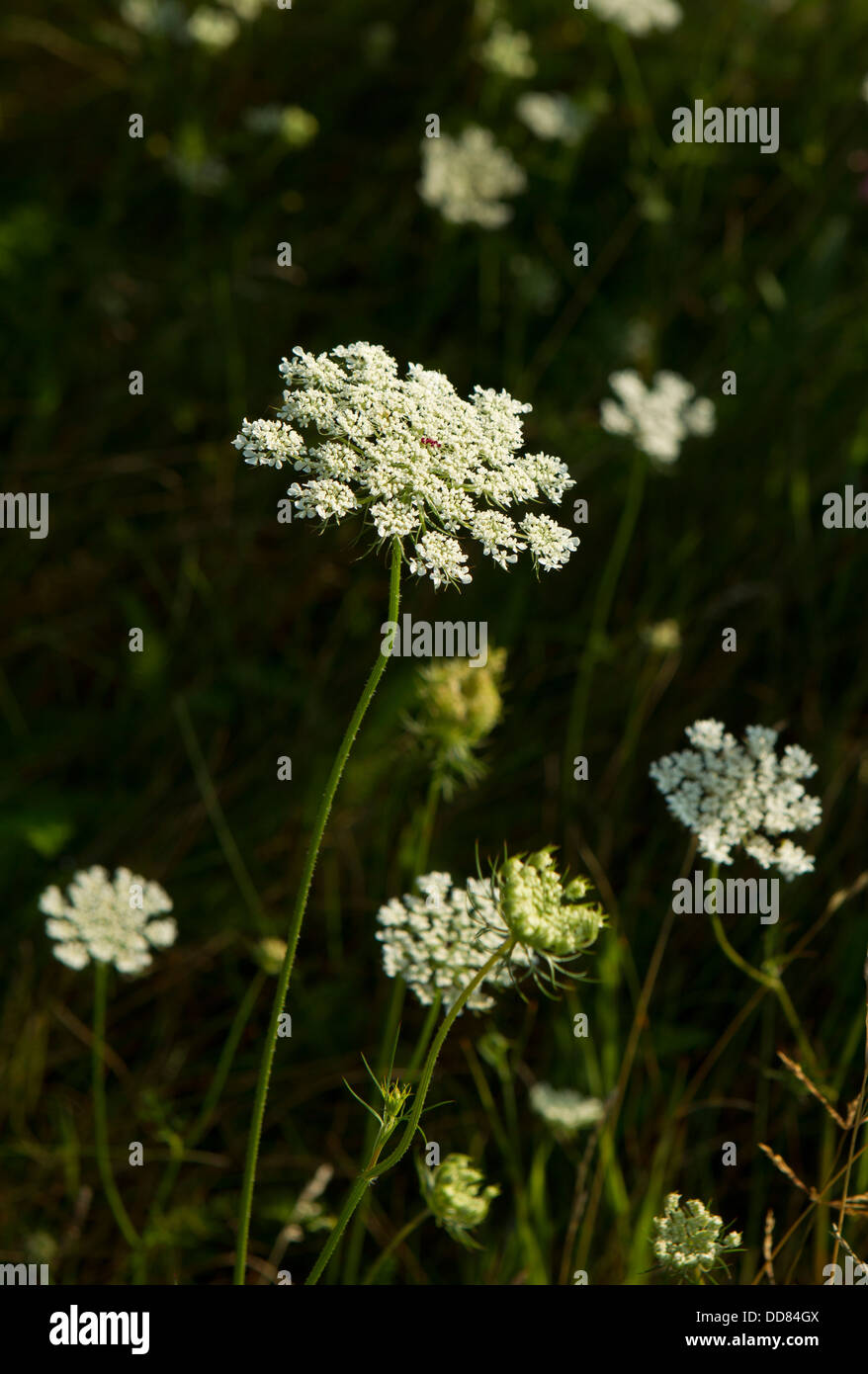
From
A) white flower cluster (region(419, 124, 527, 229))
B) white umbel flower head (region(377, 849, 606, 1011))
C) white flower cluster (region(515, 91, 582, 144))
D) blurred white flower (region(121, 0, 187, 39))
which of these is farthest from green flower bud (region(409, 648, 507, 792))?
blurred white flower (region(121, 0, 187, 39))

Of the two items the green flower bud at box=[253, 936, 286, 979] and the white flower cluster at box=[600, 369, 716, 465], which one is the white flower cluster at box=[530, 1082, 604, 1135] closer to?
the green flower bud at box=[253, 936, 286, 979]

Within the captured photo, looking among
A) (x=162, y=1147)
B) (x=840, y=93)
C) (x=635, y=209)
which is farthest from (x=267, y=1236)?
(x=840, y=93)

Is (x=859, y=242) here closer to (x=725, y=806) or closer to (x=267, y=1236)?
(x=725, y=806)

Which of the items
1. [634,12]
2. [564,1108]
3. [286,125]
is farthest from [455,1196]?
[634,12]

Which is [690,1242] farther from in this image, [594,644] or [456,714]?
[594,644]

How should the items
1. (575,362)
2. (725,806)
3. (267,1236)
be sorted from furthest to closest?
(575,362) → (267,1236) → (725,806)
